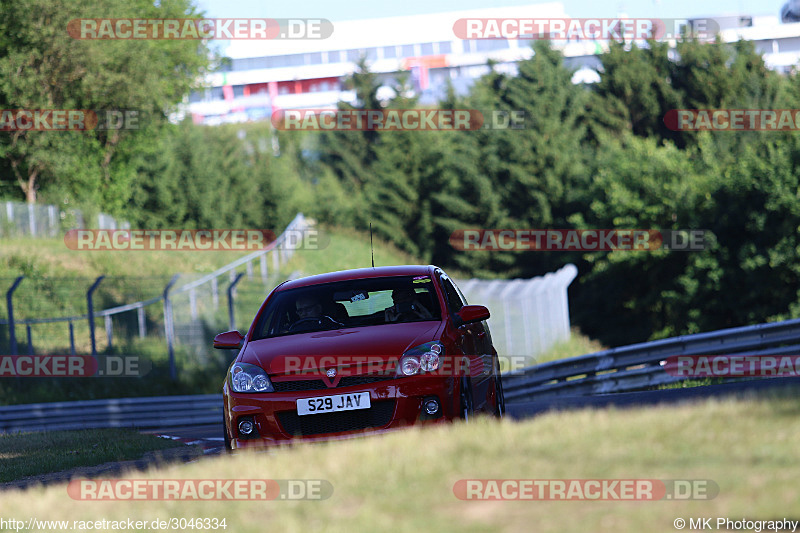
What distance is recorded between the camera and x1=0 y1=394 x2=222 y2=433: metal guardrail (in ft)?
62.7

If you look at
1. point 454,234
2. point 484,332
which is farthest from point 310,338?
point 454,234

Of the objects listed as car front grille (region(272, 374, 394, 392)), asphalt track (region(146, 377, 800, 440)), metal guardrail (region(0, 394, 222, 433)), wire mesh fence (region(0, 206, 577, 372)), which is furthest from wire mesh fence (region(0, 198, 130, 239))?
car front grille (region(272, 374, 394, 392))

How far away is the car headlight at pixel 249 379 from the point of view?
773cm

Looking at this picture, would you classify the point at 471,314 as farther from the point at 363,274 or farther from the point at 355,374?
the point at 355,374

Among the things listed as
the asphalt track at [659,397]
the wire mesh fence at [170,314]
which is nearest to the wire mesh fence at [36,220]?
the wire mesh fence at [170,314]

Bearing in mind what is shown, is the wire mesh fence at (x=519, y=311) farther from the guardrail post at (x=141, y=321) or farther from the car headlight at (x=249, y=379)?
the car headlight at (x=249, y=379)

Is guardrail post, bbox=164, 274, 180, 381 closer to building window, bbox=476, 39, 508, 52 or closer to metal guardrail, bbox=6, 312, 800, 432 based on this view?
metal guardrail, bbox=6, 312, 800, 432

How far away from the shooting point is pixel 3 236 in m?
34.0

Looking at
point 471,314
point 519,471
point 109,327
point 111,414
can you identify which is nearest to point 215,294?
point 109,327

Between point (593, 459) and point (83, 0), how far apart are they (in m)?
35.0

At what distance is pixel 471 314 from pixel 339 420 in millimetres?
1643

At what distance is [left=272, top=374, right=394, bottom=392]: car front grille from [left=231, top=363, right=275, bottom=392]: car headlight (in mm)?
102

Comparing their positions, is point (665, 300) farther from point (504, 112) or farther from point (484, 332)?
point (484, 332)

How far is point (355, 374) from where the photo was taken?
761 centimetres
